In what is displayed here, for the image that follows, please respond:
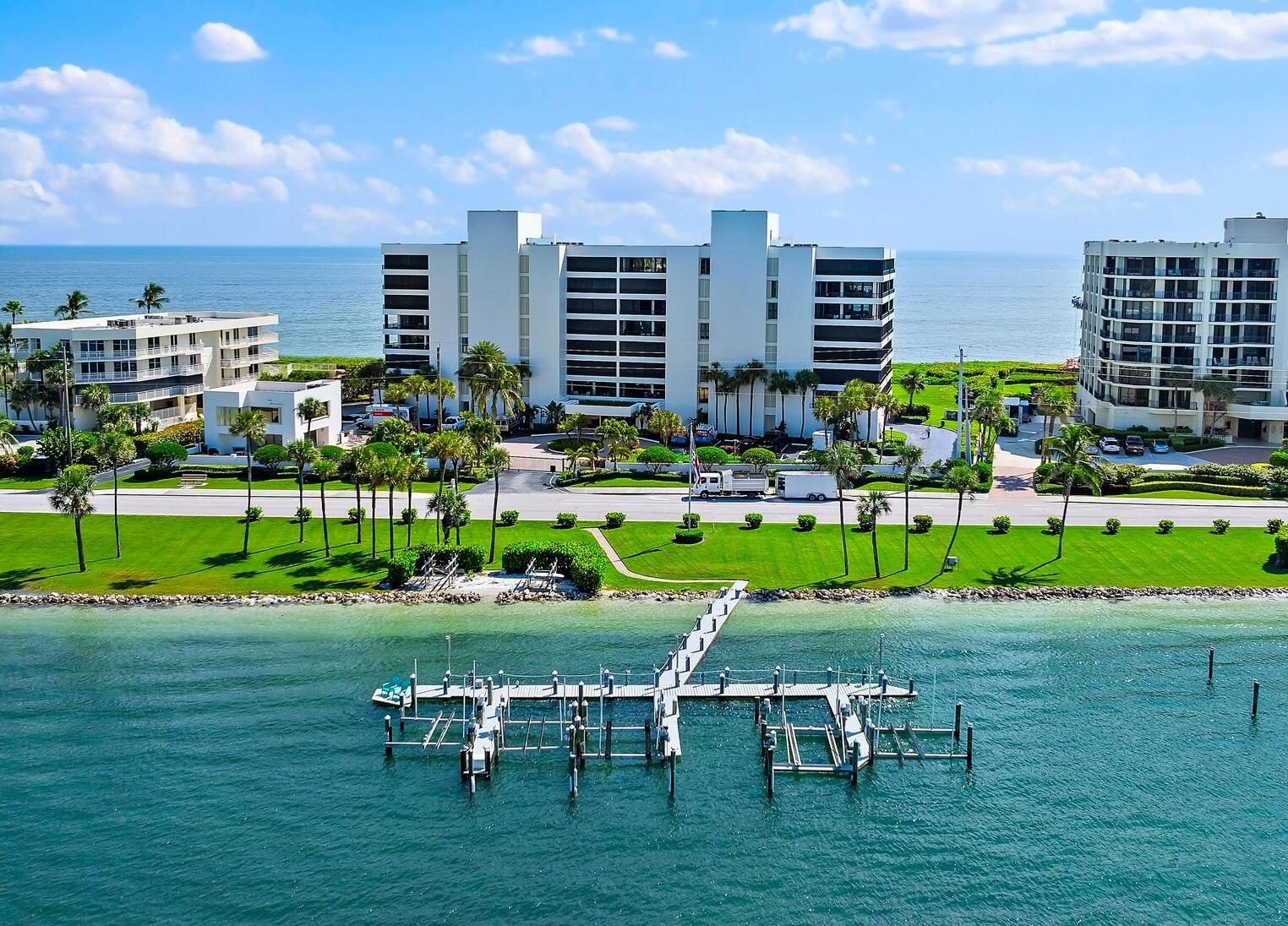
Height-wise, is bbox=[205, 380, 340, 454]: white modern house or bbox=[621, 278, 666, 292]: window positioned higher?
bbox=[621, 278, 666, 292]: window

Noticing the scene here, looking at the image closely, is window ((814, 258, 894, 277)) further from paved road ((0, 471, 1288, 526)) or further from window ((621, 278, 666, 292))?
paved road ((0, 471, 1288, 526))

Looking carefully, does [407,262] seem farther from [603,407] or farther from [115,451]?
[115,451]

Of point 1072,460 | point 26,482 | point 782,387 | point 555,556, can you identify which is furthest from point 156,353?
point 1072,460

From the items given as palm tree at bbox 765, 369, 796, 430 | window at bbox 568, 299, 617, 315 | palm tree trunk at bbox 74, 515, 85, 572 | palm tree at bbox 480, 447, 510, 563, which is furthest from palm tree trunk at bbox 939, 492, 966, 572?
palm tree trunk at bbox 74, 515, 85, 572

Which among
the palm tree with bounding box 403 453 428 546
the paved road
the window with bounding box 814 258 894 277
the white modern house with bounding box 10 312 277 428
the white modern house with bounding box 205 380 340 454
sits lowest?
the paved road

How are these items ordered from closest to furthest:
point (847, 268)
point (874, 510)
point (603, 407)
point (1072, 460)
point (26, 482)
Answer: point (874, 510) < point (1072, 460) < point (26, 482) < point (847, 268) < point (603, 407)

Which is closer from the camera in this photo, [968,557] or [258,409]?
[968,557]

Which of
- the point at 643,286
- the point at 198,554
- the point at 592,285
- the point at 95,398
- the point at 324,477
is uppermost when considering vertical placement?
the point at 592,285
